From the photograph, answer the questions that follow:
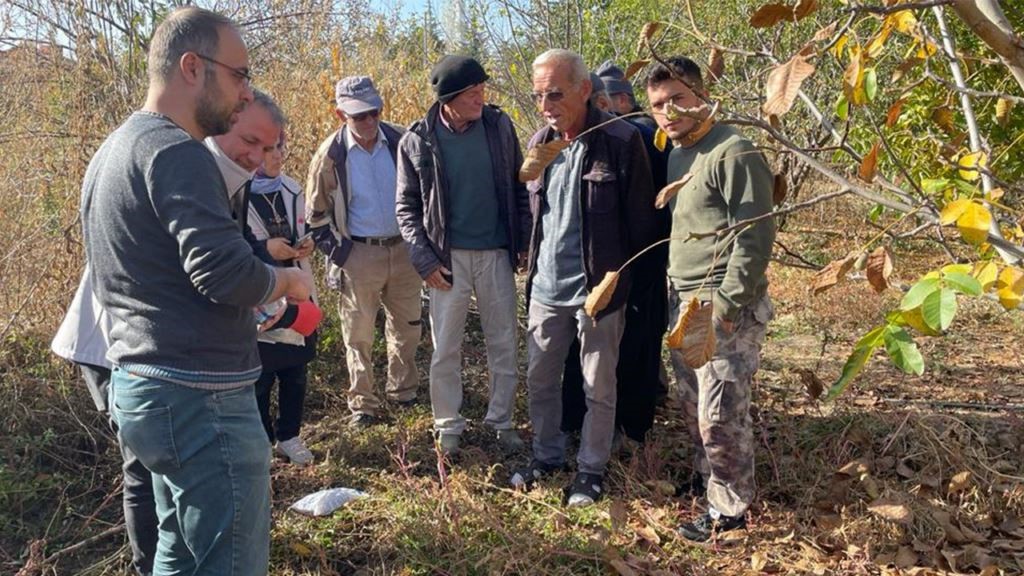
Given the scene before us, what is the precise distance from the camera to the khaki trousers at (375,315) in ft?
14.8

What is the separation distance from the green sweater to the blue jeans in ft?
5.11

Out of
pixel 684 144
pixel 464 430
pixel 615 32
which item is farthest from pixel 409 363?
pixel 615 32

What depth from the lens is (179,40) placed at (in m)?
2.05

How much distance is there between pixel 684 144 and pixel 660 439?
5.36ft

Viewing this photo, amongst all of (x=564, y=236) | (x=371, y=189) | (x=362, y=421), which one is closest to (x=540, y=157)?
(x=564, y=236)

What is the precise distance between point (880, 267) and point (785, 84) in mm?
415

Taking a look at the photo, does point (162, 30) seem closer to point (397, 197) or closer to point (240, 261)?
point (240, 261)

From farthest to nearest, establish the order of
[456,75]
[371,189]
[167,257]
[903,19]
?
[371,189]
[456,75]
[167,257]
[903,19]

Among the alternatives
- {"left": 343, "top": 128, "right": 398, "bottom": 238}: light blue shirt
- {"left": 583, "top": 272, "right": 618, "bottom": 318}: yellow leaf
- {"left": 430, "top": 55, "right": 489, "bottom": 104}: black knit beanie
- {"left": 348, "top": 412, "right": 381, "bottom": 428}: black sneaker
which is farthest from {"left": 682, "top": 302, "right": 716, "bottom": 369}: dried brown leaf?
{"left": 348, "top": 412, "right": 381, "bottom": 428}: black sneaker

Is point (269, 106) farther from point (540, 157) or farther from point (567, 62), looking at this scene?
point (540, 157)

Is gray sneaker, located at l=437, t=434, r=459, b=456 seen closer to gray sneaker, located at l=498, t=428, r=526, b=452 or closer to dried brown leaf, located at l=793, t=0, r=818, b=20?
gray sneaker, located at l=498, t=428, r=526, b=452

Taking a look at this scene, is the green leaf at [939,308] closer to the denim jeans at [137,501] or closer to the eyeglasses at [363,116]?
the denim jeans at [137,501]

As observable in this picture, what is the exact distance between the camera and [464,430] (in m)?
4.47

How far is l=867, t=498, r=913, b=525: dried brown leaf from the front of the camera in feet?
10.7
